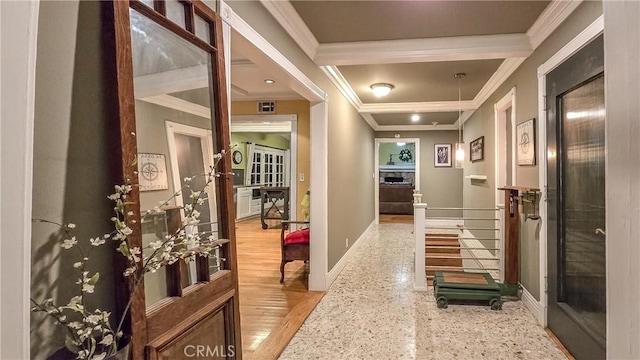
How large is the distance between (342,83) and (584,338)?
11.3 ft

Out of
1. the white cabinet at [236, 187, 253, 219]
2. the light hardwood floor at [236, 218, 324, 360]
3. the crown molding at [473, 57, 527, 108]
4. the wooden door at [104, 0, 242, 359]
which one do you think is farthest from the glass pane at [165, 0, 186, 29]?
the white cabinet at [236, 187, 253, 219]

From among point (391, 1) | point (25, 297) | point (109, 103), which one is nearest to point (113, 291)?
point (25, 297)

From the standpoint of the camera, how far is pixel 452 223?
8367mm

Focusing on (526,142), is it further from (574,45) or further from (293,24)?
(293,24)

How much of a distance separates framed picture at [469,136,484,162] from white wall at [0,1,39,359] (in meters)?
5.73

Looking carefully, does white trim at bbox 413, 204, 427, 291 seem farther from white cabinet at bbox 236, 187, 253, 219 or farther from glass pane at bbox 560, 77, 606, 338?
white cabinet at bbox 236, 187, 253, 219

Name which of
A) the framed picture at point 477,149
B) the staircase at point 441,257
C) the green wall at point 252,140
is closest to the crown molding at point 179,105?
the staircase at point 441,257

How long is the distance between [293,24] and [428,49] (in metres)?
1.24

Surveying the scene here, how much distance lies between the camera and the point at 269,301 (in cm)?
345

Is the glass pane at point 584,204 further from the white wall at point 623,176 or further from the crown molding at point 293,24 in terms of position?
the crown molding at point 293,24

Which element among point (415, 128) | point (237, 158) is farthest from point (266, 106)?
point (415, 128)

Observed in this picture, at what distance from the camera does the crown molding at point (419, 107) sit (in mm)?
5746

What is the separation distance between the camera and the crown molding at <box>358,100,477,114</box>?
5.75m

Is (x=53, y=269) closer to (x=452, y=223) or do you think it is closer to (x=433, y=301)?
(x=433, y=301)
